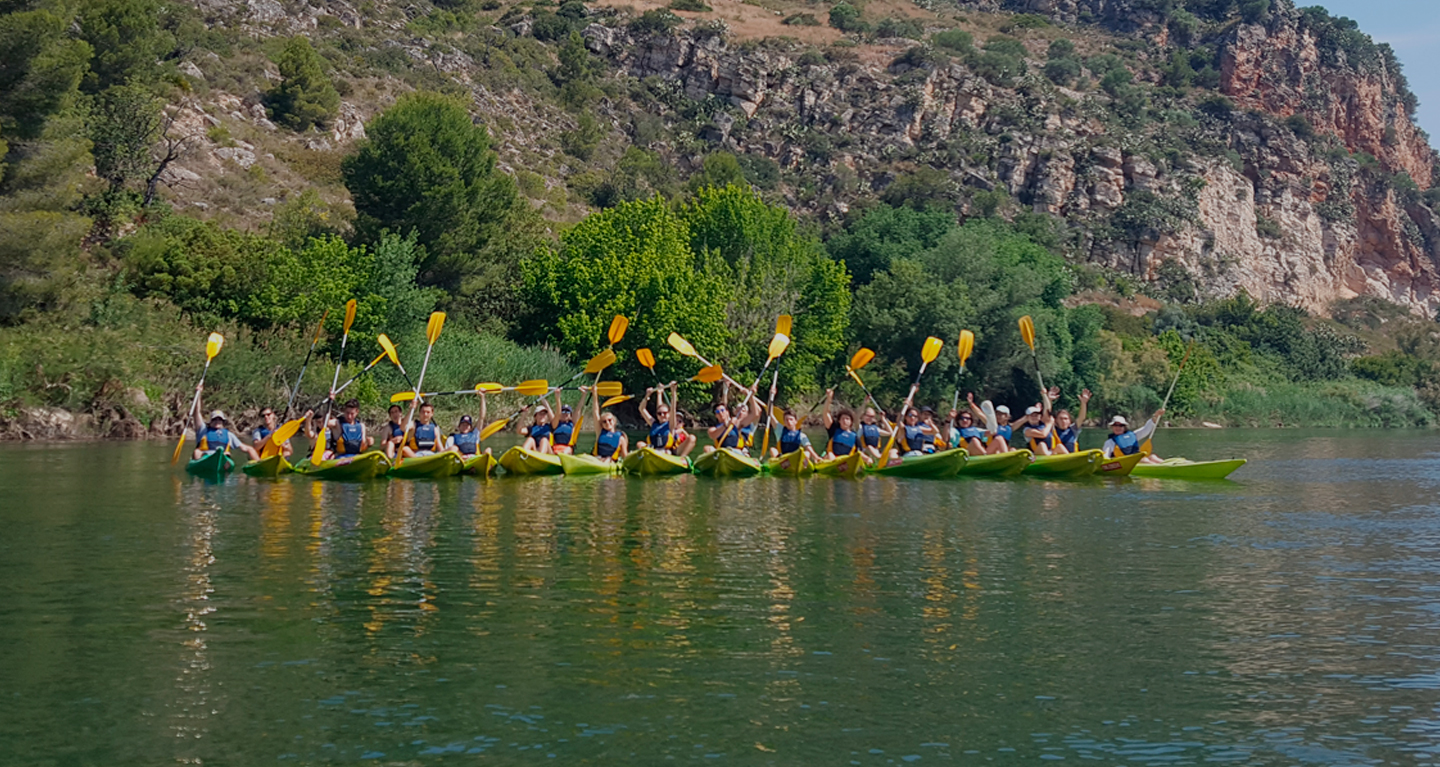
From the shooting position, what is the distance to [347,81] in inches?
2584

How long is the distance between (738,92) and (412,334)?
53.1 m

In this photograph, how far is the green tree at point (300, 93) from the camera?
60.0 meters

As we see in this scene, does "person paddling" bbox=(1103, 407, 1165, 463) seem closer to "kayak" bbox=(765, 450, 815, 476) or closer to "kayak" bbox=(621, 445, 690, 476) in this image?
"kayak" bbox=(765, 450, 815, 476)

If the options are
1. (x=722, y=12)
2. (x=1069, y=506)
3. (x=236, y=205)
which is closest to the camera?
(x=1069, y=506)

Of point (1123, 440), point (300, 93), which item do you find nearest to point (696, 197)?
point (300, 93)

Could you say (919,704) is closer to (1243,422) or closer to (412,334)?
(412,334)

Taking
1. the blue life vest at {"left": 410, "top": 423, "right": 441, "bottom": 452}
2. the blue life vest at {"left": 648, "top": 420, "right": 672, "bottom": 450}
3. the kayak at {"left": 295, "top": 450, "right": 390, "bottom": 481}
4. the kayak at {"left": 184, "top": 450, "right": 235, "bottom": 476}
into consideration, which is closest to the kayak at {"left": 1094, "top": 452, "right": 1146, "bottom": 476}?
the blue life vest at {"left": 648, "top": 420, "right": 672, "bottom": 450}

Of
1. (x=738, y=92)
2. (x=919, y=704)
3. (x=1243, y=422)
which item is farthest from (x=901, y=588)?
(x=738, y=92)

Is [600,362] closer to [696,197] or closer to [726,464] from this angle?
[726,464]

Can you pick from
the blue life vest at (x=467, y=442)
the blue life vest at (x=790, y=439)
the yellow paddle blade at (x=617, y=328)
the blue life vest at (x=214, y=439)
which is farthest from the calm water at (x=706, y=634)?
the yellow paddle blade at (x=617, y=328)


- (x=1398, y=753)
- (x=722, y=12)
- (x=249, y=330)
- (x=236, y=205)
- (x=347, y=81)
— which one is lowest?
(x=1398, y=753)

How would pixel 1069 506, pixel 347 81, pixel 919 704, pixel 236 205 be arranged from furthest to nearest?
pixel 347 81 → pixel 236 205 → pixel 1069 506 → pixel 919 704

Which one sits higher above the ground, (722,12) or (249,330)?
(722,12)

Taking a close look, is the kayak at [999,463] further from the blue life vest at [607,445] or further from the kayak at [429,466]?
the kayak at [429,466]
